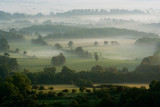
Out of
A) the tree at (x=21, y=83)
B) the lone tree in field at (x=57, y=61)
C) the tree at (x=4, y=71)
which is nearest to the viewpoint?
the tree at (x=21, y=83)

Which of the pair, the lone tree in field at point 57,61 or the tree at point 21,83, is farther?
the lone tree in field at point 57,61

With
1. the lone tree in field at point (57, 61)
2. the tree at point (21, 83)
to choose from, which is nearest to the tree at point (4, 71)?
the lone tree in field at point (57, 61)

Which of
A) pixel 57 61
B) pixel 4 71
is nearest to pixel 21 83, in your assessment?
pixel 4 71

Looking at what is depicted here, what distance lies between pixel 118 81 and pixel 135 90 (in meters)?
28.9

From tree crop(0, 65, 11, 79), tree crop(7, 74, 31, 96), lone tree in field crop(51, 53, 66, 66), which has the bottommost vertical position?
tree crop(7, 74, 31, 96)

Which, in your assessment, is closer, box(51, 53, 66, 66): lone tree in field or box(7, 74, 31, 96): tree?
box(7, 74, 31, 96): tree

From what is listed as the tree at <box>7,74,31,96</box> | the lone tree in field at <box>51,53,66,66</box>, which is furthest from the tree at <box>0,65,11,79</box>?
the tree at <box>7,74,31,96</box>

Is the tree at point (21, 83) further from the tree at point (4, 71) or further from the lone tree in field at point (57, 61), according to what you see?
the lone tree in field at point (57, 61)

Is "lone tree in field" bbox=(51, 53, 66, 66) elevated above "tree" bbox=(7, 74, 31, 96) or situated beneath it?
elevated above

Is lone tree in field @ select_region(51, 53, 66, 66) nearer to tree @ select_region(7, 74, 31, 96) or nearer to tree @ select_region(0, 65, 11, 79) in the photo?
tree @ select_region(0, 65, 11, 79)

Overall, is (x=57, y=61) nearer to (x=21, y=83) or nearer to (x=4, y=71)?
(x=4, y=71)

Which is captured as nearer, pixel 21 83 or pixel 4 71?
pixel 21 83

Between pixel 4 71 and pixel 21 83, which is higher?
pixel 4 71

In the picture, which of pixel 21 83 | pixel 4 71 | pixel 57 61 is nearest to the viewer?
pixel 21 83
